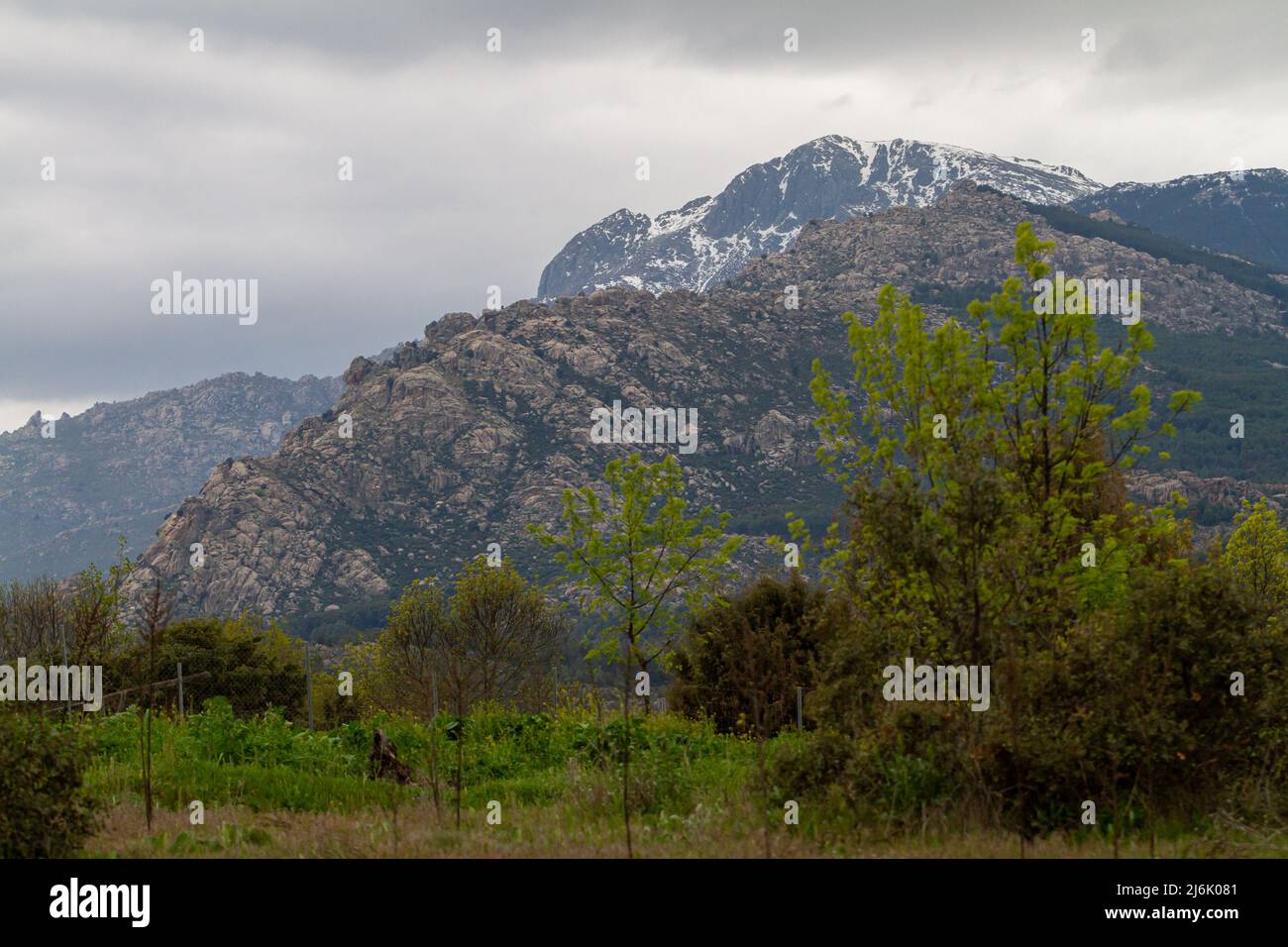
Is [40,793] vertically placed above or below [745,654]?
above

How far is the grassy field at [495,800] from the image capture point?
10125mm

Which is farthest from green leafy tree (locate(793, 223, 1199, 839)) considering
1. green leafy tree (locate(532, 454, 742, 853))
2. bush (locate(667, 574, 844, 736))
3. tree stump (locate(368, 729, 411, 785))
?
green leafy tree (locate(532, 454, 742, 853))

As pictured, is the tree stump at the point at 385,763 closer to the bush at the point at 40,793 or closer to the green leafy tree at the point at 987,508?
the bush at the point at 40,793

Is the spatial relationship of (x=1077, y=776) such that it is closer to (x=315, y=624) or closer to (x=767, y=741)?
(x=767, y=741)

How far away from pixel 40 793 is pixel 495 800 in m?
5.22

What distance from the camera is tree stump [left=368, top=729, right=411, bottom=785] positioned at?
14.9 meters

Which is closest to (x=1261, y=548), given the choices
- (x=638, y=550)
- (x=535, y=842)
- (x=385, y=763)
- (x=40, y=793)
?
(x=638, y=550)

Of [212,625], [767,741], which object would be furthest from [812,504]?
[767,741]

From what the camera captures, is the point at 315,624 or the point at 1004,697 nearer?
the point at 1004,697

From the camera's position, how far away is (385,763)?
1509cm

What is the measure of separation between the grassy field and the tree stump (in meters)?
0.21

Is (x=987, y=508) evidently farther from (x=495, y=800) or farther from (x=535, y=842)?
(x=495, y=800)

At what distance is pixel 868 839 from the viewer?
1063 centimetres
